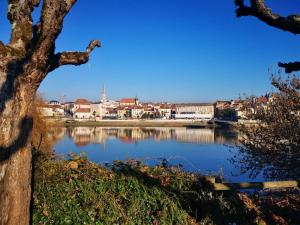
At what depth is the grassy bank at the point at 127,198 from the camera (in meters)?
5.37

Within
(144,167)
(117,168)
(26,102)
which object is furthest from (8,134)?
(144,167)

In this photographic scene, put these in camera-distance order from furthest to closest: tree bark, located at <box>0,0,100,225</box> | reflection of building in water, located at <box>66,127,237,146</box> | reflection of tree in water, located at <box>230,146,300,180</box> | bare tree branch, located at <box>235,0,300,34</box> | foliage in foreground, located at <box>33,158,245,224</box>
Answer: reflection of building in water, located at <box>66,127,237,146</box> < reflection of tree in water, located at <box>230,146,300,180</box> < foliage in foreground, located at <box>33,158,245,224</box> < bare tree branch, located at <box>235,0,300,34</box> < tree bark, located at <box>0,0,100,225</box>

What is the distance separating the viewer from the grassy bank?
5.37 m

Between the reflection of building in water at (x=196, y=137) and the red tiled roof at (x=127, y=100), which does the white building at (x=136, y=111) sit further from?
the reflection of building in water at (x=196, y=137)

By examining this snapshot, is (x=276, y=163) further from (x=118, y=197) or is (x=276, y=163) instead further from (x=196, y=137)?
(x=196, y=137)

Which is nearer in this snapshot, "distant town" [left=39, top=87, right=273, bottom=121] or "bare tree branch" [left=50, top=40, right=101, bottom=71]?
"bare tree branch" [left=50, top=40, right=101, bottom=71]

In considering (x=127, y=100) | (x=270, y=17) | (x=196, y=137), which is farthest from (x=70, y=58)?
(x=127, y=100)

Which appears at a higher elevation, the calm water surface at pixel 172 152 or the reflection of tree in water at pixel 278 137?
the reflection of tree in water at pixel 278 137

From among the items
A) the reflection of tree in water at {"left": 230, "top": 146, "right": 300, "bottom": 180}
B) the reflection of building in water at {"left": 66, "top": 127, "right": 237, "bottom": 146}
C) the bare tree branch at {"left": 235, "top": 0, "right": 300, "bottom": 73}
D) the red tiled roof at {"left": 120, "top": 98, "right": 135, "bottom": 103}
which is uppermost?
the red tiled roof at {"left": 120, "top": 98, "right": 135, "bottom": 103}

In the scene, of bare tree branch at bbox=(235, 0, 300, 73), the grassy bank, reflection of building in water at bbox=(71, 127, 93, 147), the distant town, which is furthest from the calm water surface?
the distant town

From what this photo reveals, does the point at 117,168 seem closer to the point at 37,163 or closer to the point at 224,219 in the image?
the point at 37,163

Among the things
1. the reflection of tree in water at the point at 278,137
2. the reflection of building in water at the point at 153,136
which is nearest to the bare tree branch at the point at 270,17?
the reflection of tree in water at the point at 278,137

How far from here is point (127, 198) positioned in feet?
18.7

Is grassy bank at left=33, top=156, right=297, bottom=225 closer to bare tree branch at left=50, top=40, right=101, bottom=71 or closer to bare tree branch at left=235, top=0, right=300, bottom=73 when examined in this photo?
bare tree branch at left=50, top=40, right=101, bottom=71
